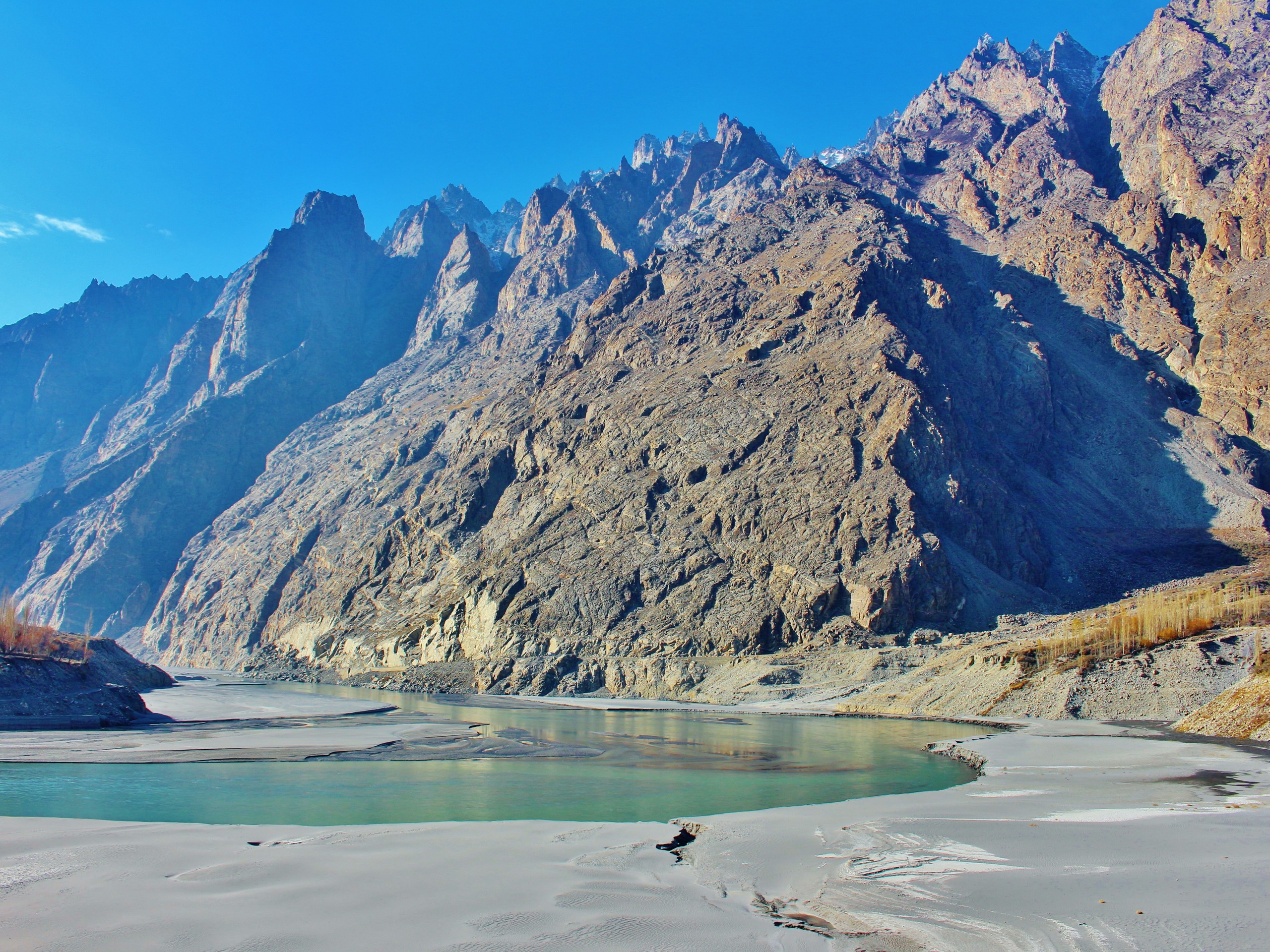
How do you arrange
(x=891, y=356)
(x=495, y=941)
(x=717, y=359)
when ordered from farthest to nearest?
(x=717, y=359) → (x=891, y=356) → (x=495, y=941)

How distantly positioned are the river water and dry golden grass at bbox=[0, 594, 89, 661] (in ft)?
66.3

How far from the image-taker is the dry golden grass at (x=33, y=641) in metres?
37.5

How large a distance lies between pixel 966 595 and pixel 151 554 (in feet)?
532

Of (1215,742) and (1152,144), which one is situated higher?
(1152,144)

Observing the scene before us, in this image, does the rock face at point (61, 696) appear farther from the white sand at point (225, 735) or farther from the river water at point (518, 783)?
the river water at point (518, 783)

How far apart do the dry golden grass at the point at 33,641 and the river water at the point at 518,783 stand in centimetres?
2020

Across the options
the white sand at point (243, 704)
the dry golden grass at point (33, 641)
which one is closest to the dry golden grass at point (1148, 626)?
the white sand at point (243, 704)

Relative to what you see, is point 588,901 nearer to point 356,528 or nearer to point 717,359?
point 717,359

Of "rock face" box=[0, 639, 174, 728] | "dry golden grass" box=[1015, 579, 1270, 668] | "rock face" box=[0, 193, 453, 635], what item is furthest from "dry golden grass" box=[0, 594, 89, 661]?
"rock face" box=[0, 193, 453, 635]

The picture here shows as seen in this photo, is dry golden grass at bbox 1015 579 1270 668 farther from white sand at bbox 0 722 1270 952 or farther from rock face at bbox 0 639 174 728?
rock face at bbox 0 639 174 728

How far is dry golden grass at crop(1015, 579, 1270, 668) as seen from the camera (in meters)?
37.4

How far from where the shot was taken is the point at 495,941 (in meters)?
6.98

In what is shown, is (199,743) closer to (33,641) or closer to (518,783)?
(518,783)

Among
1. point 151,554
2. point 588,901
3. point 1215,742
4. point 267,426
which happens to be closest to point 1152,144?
point 1215,742
